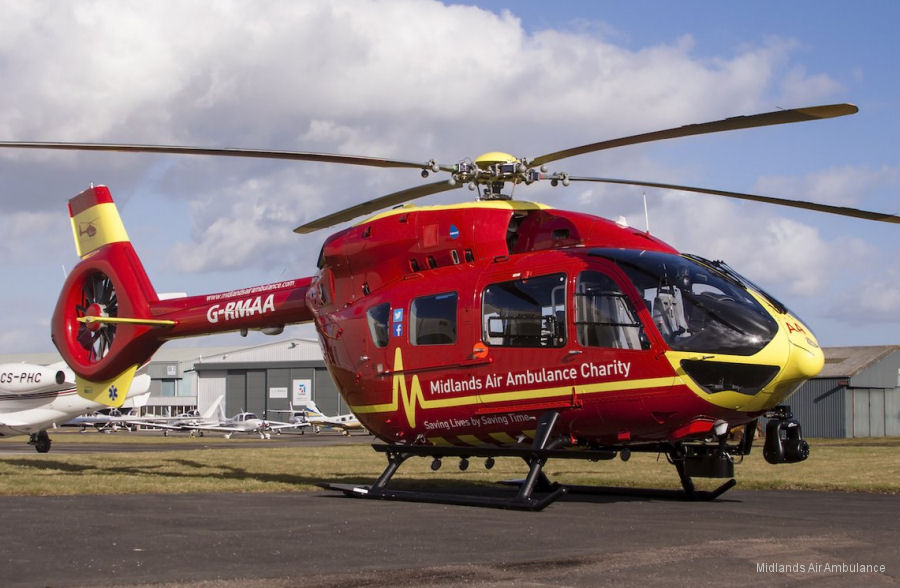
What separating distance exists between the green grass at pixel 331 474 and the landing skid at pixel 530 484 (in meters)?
2.07

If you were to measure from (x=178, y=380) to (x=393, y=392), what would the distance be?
96747 mm

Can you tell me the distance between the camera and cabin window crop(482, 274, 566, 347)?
11.8 meters

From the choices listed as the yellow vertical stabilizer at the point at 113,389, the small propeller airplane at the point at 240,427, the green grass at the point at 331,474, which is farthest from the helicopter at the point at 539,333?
the small propeller airplane at the point at 240,427

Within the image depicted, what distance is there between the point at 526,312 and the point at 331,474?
847 cm

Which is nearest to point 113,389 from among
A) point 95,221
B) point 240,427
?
point 95,221

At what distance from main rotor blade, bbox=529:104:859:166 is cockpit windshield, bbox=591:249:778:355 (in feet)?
4.78

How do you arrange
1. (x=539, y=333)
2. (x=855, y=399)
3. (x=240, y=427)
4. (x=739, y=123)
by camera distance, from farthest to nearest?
(x=240, y=427), (x=855, y=399), (x=539, y=333), (x=739, y=123)

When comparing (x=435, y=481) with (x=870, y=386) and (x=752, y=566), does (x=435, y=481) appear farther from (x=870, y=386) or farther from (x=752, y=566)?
(x=870, y=386)

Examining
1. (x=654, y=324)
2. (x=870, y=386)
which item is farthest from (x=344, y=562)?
(x=870, y=386)

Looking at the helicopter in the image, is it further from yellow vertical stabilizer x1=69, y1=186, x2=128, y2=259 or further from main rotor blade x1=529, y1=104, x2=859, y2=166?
yellow vertical stabilizer x1=69, y1=186, x2=128, y2=259

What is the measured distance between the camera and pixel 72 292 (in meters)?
19.5

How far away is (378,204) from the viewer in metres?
14.6

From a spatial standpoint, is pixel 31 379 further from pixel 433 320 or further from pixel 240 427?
pixel 433 320

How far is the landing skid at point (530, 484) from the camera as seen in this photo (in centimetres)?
1145
